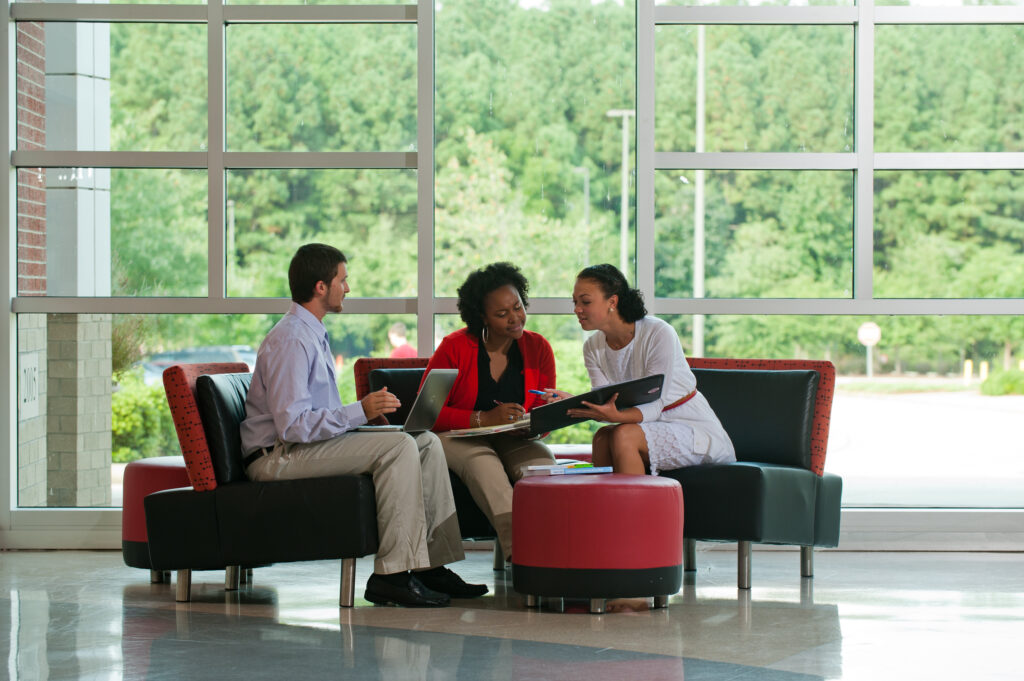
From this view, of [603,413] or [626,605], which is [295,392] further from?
[626,605]

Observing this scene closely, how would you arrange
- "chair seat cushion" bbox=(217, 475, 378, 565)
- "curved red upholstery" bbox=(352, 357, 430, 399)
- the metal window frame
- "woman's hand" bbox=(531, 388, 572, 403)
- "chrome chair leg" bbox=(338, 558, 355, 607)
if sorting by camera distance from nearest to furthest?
"chair seat cushion" bbox=(217, 475, 378, 565) → "chrome chair leg" bbox=(338, 558, 355, 607) → "woman's hand" bbox=(531, 388, 572, 403) → "curved red upholstery" bbox=(352, 357, 430, 399) → the metal window frame

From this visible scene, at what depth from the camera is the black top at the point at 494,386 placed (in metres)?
4.86

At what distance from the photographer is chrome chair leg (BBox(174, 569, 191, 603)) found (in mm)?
4340

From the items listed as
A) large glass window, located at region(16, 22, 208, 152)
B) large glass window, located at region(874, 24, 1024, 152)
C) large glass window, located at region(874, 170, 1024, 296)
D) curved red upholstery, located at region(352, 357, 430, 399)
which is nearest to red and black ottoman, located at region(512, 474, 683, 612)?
curved red upholstery, located at region(352, 357, 430, 399)

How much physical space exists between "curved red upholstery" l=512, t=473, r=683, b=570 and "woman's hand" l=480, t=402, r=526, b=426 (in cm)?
60

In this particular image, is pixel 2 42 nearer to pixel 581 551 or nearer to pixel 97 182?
pixel 97 182

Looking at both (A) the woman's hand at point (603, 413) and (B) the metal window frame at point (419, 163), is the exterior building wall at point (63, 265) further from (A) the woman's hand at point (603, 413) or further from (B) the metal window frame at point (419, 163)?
(A) the woman's hand at point (603, 413)

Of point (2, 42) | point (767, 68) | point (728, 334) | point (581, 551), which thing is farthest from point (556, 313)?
point (2, 42)

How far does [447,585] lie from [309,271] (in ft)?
4.17

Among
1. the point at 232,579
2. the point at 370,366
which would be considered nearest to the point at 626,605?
the point at 232,579

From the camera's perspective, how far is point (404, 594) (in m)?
4.20

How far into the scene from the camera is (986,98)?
5879 mm

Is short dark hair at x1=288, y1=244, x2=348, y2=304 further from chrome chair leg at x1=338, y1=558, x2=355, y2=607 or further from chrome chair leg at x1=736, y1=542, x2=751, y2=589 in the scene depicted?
chrome chair leg at x1=736, y1=542, x2=751, y2=589

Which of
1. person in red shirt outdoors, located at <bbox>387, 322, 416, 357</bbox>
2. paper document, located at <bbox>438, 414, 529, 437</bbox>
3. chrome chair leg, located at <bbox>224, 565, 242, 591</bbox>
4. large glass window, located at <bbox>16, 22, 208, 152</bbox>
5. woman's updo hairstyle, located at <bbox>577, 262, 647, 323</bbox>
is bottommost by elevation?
chrome chair leg, located at <bbox>224, 565, 242, 591</bbox>
